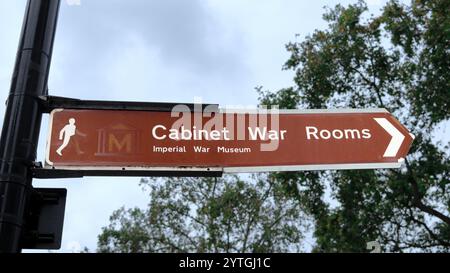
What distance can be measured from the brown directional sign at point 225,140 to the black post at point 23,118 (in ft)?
0.67

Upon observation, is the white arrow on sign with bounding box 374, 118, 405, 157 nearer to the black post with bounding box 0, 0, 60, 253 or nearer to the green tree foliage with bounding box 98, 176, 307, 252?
the black post with bounding box 0, 0, 60, 253

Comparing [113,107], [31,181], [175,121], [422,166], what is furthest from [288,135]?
[422,166]

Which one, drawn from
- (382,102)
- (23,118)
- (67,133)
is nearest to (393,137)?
(67,133)

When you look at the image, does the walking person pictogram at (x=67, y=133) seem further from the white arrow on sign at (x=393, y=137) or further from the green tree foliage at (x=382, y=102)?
the green tree foliage at (x=382, y=102)

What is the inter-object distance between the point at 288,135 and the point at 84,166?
1.23 metres

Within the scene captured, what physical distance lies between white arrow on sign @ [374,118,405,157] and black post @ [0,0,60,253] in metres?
2.05

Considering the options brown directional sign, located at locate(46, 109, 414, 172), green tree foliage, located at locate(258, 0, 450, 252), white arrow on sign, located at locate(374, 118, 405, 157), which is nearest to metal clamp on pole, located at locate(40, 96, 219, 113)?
brown directional sign, located at locate(46, 109, 414, 172)

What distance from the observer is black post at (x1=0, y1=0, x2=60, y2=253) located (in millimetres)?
2936

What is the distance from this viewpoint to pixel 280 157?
3.44m

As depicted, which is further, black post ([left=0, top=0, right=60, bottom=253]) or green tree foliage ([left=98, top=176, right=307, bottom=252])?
green tree foliage ([left=98, top=176, right=307, bottom=252])

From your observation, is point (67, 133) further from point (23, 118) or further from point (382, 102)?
point (382, 102)

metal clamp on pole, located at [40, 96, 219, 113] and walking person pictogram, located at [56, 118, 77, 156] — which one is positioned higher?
metal clamp on pole, located at [40, 96, 219, 113]

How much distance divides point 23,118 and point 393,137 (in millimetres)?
2185

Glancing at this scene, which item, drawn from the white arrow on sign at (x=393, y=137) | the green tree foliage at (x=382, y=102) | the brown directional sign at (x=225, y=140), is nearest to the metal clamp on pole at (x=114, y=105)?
the brown directional sign at (x=225, y=140)
